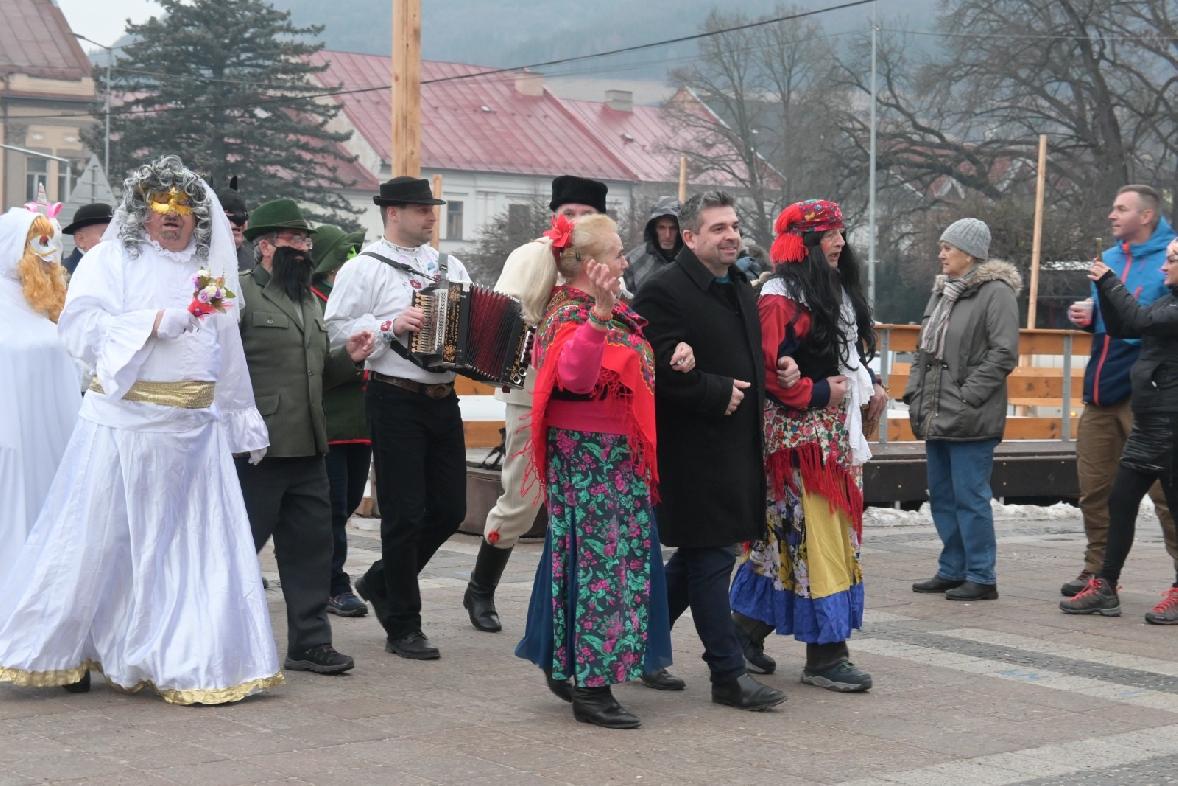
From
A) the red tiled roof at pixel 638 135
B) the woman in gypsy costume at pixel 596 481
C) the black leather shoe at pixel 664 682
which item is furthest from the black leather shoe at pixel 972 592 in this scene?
the red tiled roof at pixel 638 135

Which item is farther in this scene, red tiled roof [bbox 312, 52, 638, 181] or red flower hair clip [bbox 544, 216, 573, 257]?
red tiled roof [bbox 312, 52, 638, 181]

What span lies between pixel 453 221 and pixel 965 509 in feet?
226

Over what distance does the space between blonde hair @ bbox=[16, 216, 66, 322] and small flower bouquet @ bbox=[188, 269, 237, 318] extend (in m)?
1.24

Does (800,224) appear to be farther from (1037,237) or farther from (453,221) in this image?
(453,221)

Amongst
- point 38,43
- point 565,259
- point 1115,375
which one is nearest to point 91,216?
point 565,259

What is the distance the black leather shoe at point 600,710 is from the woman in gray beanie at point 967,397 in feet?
11.4

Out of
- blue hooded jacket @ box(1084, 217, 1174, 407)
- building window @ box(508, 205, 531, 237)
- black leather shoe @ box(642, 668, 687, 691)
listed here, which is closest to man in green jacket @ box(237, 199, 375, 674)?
black leather shoe @ box(642, 668, 687, 691)

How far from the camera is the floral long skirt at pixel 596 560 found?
5969 millimetres

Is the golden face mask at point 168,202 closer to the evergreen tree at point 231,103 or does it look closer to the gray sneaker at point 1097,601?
the gray sneaker at point 1097,601

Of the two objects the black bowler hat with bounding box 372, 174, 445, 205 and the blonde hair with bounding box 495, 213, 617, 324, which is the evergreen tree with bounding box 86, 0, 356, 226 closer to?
the black bowler hat with bounding box 372, 174, 445, 205

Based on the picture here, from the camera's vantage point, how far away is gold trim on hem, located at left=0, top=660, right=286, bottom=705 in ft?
20.2

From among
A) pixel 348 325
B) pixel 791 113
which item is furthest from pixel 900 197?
pixel 348 325

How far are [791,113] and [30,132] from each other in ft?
98.4

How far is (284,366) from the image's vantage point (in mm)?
6957
